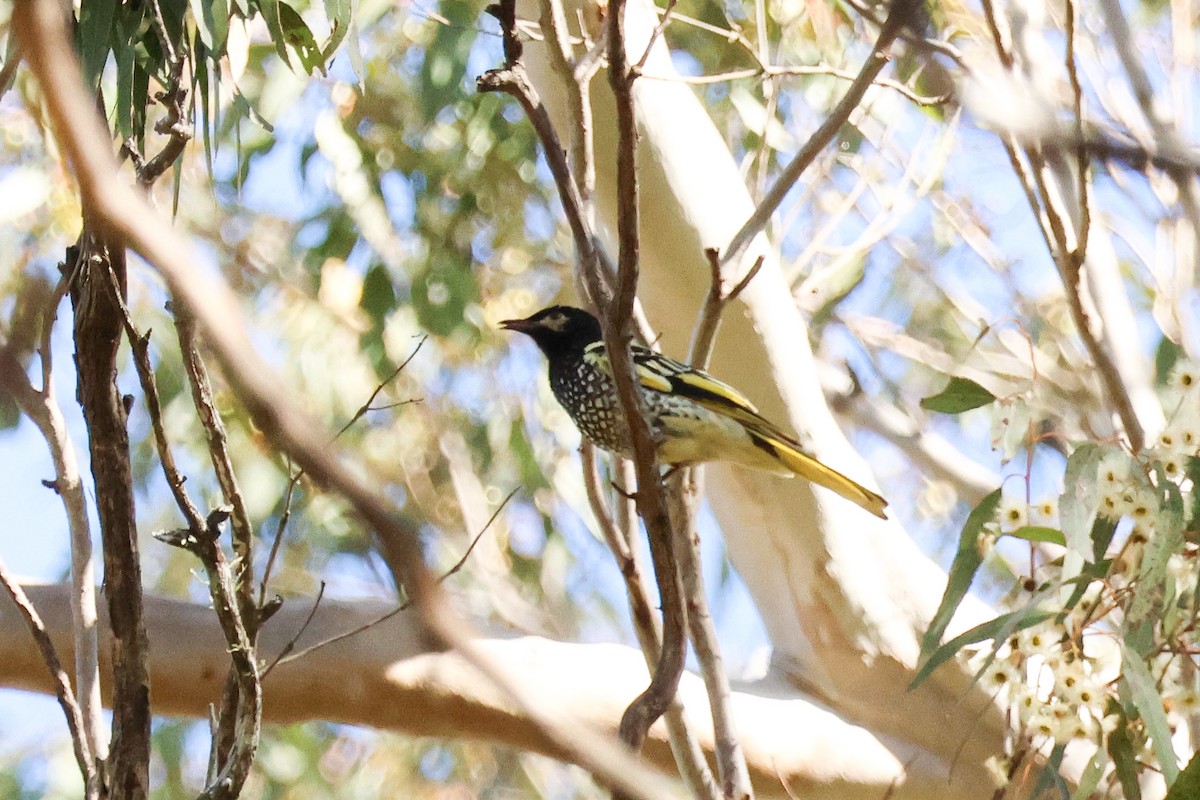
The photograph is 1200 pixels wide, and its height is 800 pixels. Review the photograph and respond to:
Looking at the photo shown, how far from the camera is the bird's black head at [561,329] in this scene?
3.34 m

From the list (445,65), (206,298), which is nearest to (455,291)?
(445,65)

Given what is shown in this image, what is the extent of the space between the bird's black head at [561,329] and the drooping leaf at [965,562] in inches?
51.6

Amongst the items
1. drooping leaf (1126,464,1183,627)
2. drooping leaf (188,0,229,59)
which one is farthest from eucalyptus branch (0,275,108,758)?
drooping leaf (1126,464,1183,627)

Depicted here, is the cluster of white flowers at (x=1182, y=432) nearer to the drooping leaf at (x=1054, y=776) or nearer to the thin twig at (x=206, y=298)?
the drooping leaf at (x=1054, y=776)

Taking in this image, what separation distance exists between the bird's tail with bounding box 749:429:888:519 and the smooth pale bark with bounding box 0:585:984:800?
1.89 ft

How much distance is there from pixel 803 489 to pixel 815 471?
553 millimetres

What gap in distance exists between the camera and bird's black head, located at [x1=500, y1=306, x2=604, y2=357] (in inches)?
131

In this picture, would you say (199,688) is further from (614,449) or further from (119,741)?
(119,741)

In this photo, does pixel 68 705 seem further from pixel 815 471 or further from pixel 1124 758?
pixel 815 471

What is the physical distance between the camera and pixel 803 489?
333cm

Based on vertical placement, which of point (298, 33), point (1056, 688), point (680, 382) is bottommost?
point (1056, 688)

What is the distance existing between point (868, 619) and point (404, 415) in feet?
8.36

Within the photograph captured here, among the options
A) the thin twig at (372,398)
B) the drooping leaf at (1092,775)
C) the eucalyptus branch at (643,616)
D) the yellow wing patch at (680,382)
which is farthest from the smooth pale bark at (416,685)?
the drooping leaf at (1092,775)

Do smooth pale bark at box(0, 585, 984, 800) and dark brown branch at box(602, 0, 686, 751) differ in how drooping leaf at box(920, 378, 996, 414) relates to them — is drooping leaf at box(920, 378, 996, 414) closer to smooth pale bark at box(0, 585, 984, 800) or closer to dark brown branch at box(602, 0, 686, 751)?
dark brown branch at box(602, 0, 686, 751)
